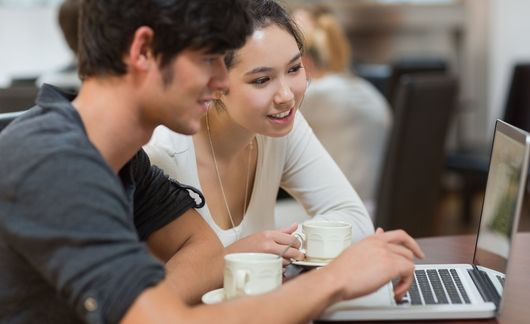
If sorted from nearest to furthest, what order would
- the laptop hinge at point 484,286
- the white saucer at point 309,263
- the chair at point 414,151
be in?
1. the laptop hinge at point 484,286
2. the white saucer at point 309,263
3. the chair at point 414,151

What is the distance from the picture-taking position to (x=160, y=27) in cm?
101

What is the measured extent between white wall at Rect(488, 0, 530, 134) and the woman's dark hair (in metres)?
3.44

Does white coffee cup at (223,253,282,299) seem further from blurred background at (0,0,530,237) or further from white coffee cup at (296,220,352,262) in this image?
blurred background at (0,0,530,237)

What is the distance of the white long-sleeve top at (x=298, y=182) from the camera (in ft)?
5.69

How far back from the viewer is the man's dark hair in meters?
1.01

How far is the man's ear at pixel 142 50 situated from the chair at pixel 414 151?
1.75 metres

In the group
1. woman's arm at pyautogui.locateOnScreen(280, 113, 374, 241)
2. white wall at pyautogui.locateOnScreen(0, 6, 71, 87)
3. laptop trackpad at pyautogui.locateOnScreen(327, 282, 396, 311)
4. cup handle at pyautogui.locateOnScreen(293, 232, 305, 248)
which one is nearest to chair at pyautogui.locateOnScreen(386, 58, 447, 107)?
white wall at pyautogui.locateOnScreen(0, 6, 71, 87)

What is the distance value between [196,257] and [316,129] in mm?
1927

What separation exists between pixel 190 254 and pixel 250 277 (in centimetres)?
25

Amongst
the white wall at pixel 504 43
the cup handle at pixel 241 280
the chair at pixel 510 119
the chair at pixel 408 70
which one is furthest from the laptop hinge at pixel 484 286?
the white wall at pixel 504 43

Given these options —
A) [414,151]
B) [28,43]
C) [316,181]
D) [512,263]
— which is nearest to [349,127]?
[414,151]

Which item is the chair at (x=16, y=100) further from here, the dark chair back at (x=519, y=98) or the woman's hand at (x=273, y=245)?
the dark chair back at (x=519, y=98)

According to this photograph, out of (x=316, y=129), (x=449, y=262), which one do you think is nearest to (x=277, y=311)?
(x=449, y=262)

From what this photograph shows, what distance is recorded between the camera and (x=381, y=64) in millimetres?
5867
